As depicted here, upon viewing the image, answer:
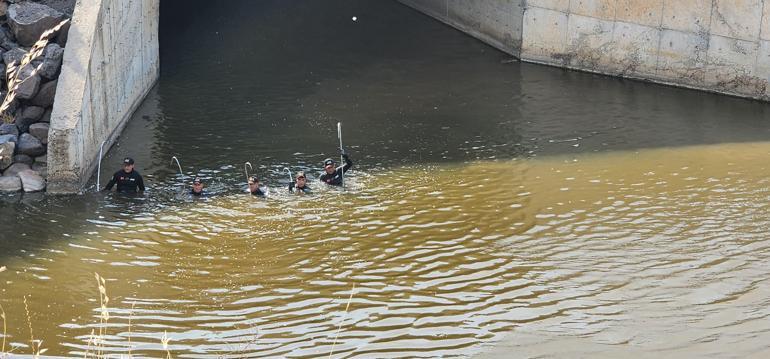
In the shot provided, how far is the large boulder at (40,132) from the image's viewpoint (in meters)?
19.0

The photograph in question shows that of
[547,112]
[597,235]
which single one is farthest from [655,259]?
[547,112]

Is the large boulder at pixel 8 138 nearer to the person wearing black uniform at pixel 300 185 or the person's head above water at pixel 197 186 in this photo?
the person's head above water at pixel 197 186

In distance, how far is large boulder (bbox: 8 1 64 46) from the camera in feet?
67.9

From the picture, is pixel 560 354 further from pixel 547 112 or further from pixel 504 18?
pixel 504 18

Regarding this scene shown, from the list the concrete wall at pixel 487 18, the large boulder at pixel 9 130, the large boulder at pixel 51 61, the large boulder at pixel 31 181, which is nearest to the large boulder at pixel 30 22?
the large boulder at pixel 51 61

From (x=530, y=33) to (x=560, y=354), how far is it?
644 inches

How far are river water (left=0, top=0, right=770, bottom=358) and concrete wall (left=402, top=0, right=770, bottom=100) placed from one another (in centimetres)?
55

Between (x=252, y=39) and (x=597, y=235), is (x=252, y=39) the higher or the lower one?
the higher one

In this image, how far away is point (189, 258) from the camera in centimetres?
1544

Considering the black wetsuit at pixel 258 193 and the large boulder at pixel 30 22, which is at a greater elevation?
the large boulder at pixel 30 22

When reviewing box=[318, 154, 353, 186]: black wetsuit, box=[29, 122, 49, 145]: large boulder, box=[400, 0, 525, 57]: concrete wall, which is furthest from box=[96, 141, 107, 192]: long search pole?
box=[400, 0, 525, 57]: concrete wall

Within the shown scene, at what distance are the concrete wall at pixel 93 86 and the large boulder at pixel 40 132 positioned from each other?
79 cm

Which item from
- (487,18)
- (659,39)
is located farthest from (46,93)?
(659,39)

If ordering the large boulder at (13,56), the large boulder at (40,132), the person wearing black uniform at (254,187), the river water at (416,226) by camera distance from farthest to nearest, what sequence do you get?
the large boulder at (13,56) < the large boulder at (40,132) < the person wearing black uniform at (254,187) < the river water at (416,226)
